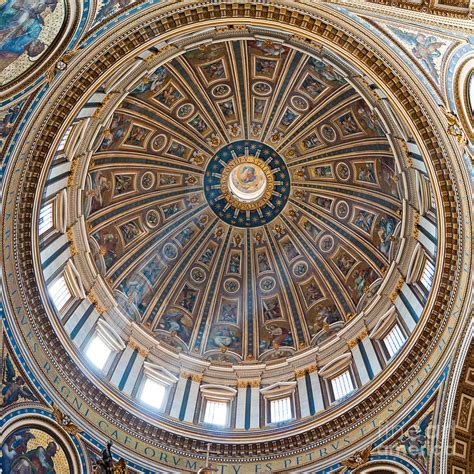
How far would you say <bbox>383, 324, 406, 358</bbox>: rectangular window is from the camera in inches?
826

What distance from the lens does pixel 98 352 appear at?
2206cm

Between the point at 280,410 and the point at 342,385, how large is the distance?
2.54m

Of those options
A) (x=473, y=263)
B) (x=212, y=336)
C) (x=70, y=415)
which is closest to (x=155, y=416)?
(x=70, y=415)

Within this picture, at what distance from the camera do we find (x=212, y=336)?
28.4 metres

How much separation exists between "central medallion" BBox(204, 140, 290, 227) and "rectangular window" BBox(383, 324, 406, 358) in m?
12.0

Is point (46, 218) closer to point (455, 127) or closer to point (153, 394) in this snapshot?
point (153, 394)

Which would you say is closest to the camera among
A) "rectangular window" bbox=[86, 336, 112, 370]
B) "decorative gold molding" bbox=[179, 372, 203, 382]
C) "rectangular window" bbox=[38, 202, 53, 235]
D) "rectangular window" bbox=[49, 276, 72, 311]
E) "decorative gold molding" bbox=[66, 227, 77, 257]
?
"rectangular window" bbox=[38, 202, 53, 235]

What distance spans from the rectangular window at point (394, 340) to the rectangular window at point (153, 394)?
8.63 m

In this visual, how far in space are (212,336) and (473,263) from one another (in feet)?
47.9

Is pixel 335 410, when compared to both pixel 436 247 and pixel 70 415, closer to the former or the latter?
pixel 436 247

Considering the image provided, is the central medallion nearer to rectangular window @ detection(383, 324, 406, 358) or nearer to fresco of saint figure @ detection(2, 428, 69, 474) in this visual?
rectangular window @ detection(383, 324, 406, 358)

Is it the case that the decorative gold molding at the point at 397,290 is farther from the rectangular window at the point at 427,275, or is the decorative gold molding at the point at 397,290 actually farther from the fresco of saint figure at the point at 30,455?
the fresco of saint figure at the point at 30,455

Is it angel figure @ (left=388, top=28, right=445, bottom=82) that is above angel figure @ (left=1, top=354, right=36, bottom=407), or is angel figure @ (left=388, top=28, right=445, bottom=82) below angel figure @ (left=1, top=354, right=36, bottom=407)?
above

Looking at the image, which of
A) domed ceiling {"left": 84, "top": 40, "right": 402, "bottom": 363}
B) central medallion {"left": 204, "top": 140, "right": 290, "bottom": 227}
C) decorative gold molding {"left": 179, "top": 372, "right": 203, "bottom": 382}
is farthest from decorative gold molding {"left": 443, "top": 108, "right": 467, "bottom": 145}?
central medallion {"left": 204, "top": 140, "right": 290, "bottom": 227}
